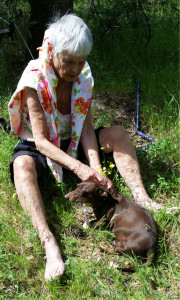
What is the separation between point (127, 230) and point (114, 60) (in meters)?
3.04

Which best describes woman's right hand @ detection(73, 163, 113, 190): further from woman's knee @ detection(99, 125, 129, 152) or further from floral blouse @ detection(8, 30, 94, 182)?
woman's knee @ detection(99, 125, 129, 152)

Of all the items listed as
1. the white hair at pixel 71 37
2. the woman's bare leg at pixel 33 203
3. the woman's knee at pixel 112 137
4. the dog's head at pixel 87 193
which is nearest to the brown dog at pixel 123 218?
the dog's head at pixel 87 193

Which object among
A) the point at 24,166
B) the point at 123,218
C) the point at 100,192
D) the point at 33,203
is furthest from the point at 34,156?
the point at 123,218

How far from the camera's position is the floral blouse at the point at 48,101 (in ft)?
9.73

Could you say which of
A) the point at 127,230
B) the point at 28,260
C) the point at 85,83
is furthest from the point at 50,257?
the point at 85,83

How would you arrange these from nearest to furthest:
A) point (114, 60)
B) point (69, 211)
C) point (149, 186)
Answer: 1. point (69, 211)
2. point (149, 186)
3. point (114, 60)

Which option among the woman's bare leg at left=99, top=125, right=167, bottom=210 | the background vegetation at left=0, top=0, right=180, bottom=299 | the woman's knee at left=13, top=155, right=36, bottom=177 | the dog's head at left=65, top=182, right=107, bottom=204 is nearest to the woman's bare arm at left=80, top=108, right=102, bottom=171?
the woman's bare leg at left=99, top=125, right=167, bottom=210

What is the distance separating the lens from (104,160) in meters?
3.37

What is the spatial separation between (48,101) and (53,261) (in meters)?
1.31

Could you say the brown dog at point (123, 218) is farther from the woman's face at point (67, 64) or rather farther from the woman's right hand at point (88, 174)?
the woman's face at point (67, 64)

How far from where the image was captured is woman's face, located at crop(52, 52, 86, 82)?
9.11 ft

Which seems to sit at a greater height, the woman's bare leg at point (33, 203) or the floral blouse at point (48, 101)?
the floral blouse at point (48, 101)

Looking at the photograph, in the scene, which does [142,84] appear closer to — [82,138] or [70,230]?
[82,138]

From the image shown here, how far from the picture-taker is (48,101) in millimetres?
3023
